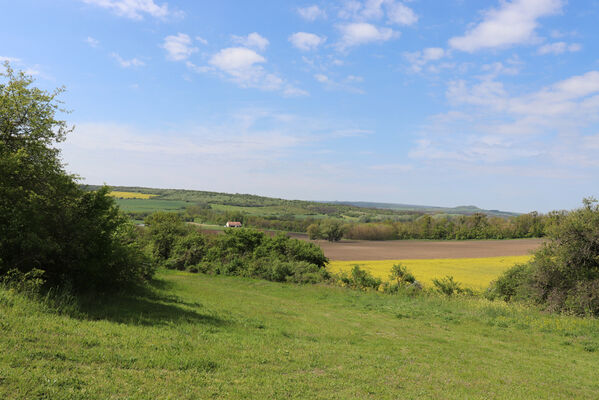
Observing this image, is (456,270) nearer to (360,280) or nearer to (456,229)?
(360,280)

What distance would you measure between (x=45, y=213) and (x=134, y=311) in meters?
4.34

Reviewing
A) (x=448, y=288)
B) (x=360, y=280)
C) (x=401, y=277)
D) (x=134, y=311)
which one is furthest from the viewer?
(x=360, y=280)

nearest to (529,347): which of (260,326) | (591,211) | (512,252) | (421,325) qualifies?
(421,325)

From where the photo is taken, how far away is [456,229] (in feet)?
338

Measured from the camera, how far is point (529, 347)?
1255cm

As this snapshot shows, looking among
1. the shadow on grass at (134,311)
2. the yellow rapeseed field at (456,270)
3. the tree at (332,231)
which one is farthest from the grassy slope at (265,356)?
the tree at (332,231)

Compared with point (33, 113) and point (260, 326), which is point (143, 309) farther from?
point (33, 113)

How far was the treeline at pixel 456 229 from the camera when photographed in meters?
97.1

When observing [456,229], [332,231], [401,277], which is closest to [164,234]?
[401,277]

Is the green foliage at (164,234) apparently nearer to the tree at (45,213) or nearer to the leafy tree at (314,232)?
the tree at (45,213)

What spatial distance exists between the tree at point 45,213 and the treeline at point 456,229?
84518 mm

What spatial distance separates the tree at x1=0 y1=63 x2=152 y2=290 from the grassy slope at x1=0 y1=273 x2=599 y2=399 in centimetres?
183

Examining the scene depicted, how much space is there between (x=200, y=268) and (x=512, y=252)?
192 feet

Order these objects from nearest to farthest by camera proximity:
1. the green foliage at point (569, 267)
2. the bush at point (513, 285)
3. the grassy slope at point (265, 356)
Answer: the grassy slope at point (265, 356), the green foliage at point (569, 267), the bush at point (513, 285)
